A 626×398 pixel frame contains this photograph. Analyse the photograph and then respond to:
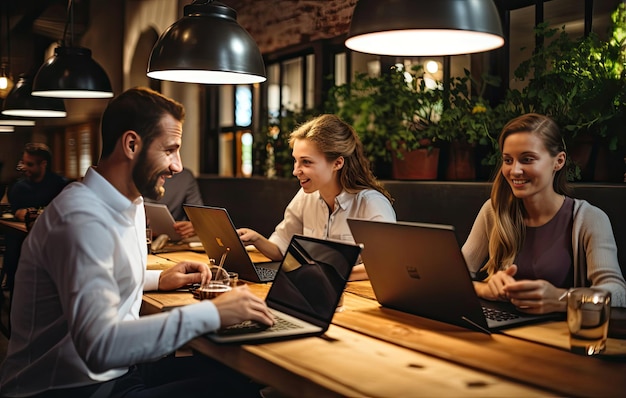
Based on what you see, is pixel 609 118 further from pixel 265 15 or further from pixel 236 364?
pixel 265 15

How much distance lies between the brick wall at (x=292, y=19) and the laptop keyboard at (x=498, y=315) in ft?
9.27

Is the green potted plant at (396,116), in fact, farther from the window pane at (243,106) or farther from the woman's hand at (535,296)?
the window pane at (243,106)

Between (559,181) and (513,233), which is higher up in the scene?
(559,181)

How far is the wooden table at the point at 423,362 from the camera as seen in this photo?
137cm

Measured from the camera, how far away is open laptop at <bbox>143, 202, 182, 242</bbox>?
3752 millimetres

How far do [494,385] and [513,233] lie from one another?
3.94ft

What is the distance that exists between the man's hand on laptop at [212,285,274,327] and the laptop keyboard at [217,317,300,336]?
0.03 m

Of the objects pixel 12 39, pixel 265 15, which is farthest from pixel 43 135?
pixel 265 15

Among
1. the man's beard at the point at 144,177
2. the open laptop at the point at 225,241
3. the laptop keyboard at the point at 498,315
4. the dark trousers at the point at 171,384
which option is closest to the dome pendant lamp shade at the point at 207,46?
the open laptop at the point at 225,241

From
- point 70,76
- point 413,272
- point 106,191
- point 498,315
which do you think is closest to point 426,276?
point 413,272

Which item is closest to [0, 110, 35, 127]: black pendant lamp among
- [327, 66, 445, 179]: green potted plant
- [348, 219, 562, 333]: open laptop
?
[327, 66, 445, 179]: green potted plant

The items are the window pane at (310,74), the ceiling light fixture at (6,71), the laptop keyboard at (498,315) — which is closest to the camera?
the laptop keyboard at (498,315)

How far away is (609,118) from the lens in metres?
2.81

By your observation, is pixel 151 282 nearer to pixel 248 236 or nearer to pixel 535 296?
pixel 248 236
